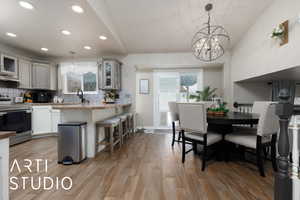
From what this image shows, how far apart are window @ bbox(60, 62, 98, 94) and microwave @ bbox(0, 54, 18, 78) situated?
1102 millimetres

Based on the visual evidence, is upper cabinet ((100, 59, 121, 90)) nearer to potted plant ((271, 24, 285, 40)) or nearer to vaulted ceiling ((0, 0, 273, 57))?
vaulted ceiling ((0, 0, 273, 57))

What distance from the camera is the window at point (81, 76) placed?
14.0 ft

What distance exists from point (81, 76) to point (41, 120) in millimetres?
1664

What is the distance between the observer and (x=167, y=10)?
2.47 meters

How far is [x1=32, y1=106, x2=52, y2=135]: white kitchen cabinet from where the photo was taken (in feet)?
11.3

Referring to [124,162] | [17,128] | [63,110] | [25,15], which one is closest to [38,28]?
[25,15]

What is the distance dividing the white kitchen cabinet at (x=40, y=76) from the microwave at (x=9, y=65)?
45cm

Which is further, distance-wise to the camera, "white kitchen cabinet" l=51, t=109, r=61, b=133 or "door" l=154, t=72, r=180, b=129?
"door" l=154, t=72, r=180, b=129

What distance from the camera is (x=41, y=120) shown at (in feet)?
11.6

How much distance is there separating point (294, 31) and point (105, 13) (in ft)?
9.70

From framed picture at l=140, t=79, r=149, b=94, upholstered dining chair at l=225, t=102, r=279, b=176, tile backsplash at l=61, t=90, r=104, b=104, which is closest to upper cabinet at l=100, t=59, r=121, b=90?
tile backsplash at l=61, t=90, r=104, b=104

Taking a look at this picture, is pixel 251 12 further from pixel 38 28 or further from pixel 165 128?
pixel 38 28

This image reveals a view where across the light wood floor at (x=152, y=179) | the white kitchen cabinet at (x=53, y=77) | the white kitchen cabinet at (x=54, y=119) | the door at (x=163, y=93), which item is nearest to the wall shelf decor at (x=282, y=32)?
the light wood floor at (x=152, y=179)

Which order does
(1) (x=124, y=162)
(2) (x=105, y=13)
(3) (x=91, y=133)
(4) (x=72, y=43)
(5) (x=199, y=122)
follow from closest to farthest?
(5) (x=199, y=122), (1) (x=124, y=162), (3) (x=91, y=133), (2) (x=105, y=13), (4) (x=72, y=43)
